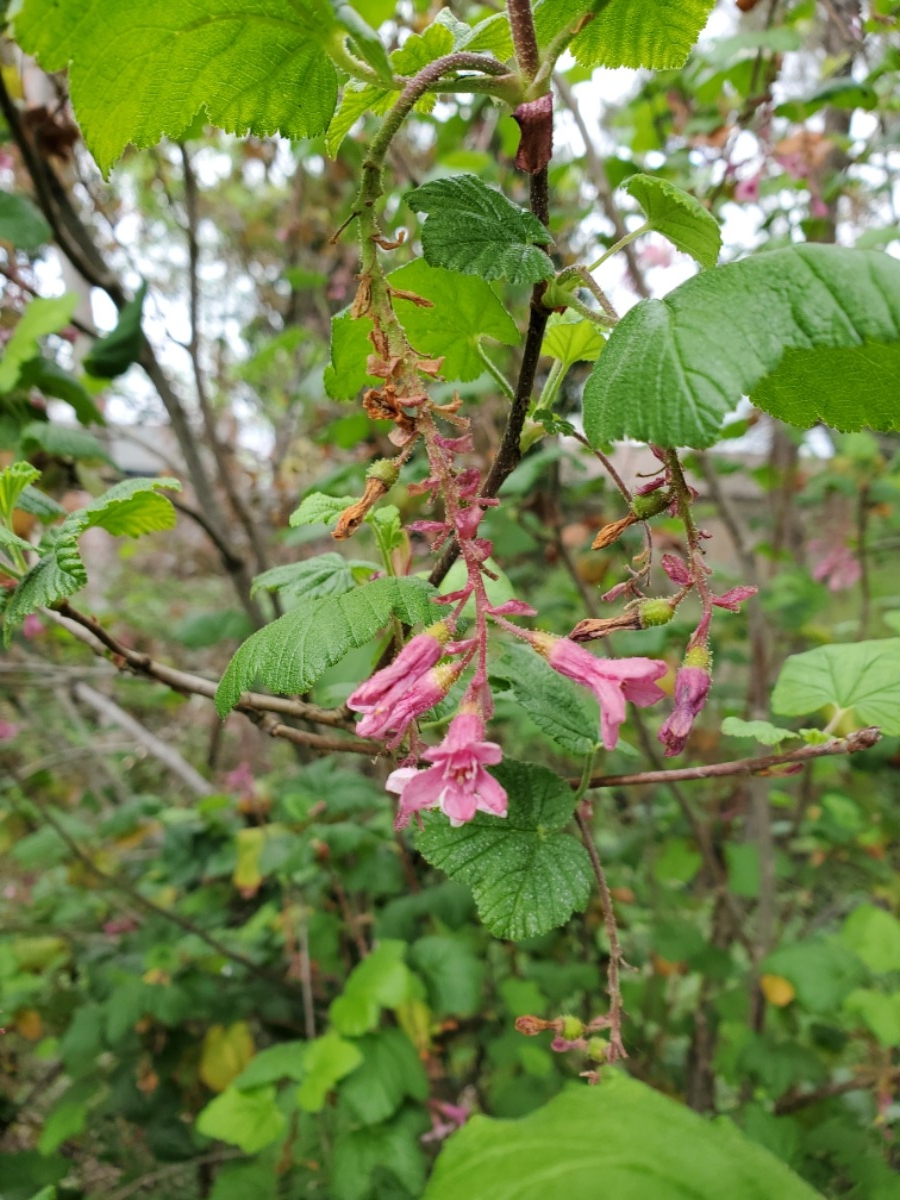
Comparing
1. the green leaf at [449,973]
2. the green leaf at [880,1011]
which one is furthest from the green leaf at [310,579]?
the green leaf at [880,1011]

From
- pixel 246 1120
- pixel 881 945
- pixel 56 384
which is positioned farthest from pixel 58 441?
pixel 881 945

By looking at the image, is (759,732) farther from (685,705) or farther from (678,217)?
(678,217)

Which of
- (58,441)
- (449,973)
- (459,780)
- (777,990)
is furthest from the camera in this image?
(777,990)

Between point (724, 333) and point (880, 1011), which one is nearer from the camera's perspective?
point (724, 333)

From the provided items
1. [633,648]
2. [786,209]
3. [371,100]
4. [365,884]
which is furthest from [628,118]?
[365,884]

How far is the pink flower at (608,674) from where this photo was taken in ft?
1.62

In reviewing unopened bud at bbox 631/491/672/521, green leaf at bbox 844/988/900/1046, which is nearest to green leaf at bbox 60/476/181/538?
unopened bud at bbox 631/491/672/521

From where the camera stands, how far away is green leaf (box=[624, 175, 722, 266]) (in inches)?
19.5

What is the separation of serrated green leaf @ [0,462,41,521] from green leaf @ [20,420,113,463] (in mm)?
468

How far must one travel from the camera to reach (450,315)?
0.66 meters

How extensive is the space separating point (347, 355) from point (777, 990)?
1.66 metres

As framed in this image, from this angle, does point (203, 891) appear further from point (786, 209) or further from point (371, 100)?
point (786, 209)

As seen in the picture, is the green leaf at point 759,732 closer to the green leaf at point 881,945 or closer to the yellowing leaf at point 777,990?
the green leaf at point 881,945

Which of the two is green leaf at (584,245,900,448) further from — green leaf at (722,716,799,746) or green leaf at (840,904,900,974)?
green leaf at (840,904,900,974)
